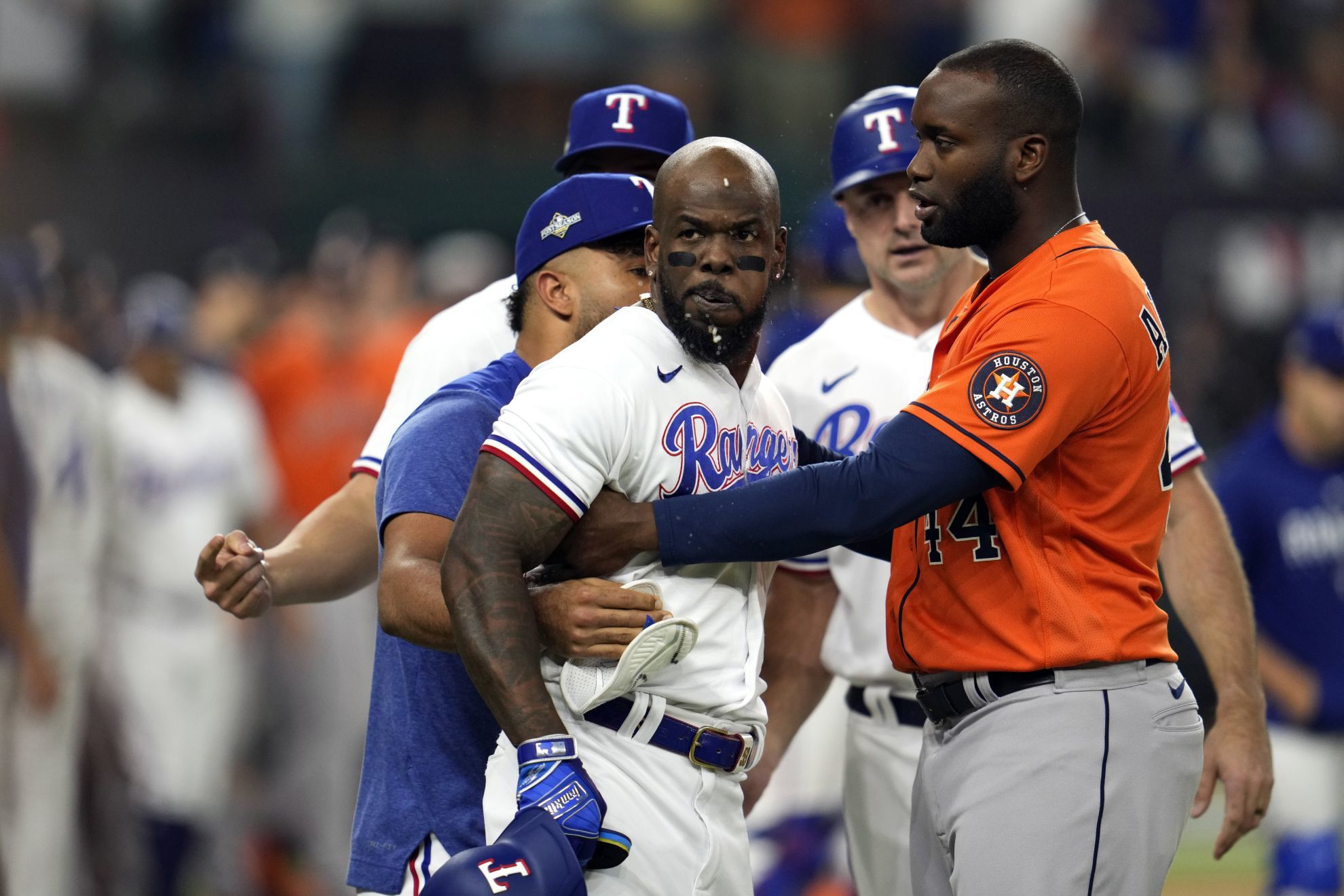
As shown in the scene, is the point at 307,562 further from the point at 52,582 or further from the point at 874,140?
the point at 52,582

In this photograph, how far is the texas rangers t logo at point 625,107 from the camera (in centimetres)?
426

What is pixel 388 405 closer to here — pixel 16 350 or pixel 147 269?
pixel 16 350

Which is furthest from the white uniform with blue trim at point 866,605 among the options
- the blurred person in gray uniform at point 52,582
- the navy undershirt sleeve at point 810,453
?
the blurred person in gray uniform at point 52,582

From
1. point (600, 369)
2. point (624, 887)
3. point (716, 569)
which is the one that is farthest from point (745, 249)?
point (624, 887)

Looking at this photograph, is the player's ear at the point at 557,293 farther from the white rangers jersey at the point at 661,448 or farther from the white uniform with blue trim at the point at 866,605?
the white uniform with blue trim at the point at 866,605

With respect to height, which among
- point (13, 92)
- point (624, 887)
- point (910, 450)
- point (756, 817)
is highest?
point (13, 92)

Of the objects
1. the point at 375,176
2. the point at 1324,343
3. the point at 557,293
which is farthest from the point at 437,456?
the point at 375,176

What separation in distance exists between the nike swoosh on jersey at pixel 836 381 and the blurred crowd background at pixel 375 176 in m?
2.48

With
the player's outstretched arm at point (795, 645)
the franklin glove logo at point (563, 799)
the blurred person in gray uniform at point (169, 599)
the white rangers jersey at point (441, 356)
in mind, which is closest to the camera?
the franklin glove logo at point (563, 799)

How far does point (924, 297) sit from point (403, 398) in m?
1.40

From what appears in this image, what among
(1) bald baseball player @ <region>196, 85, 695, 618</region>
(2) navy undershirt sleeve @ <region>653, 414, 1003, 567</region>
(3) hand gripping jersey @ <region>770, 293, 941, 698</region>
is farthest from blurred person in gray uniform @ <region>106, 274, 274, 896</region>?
(2) navy undershirt sleeve @ <region>653, 414, 1003, 567</region>

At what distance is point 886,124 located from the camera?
14.3 ft

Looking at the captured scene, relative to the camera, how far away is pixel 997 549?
3117mm

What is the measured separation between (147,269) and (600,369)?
10348 mm
